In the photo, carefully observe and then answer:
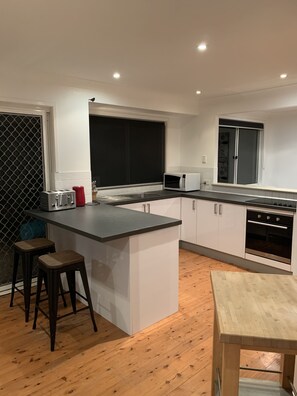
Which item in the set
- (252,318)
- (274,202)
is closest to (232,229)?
(274,202)

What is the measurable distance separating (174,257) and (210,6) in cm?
194

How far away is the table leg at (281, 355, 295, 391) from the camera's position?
1562mm

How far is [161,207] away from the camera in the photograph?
445 cm

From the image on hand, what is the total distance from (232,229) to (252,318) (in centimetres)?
295

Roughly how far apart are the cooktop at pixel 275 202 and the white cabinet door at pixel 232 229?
8.2 inches

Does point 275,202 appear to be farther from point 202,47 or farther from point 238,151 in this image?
point 202,47

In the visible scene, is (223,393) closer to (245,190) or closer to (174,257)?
(174,257)

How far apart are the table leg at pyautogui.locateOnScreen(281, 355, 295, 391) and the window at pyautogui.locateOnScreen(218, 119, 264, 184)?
12.6 ft

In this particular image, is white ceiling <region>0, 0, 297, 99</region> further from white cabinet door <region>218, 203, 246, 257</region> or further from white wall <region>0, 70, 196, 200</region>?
white cabinet door <region>218, 203, 246, 257</region>

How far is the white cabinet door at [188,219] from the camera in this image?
4531mm

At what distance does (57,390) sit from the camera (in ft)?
6.41

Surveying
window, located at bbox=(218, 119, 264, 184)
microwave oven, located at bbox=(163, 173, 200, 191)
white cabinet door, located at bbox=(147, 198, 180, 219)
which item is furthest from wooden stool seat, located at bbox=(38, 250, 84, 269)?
window, located at bbox=(218, 119, 264, 184)

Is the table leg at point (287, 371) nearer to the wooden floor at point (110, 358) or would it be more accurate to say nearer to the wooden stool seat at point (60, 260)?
the wooden floor at point (110, 358)

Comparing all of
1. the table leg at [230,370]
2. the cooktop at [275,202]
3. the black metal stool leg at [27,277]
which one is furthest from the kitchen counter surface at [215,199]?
the table leg at [230,370]
